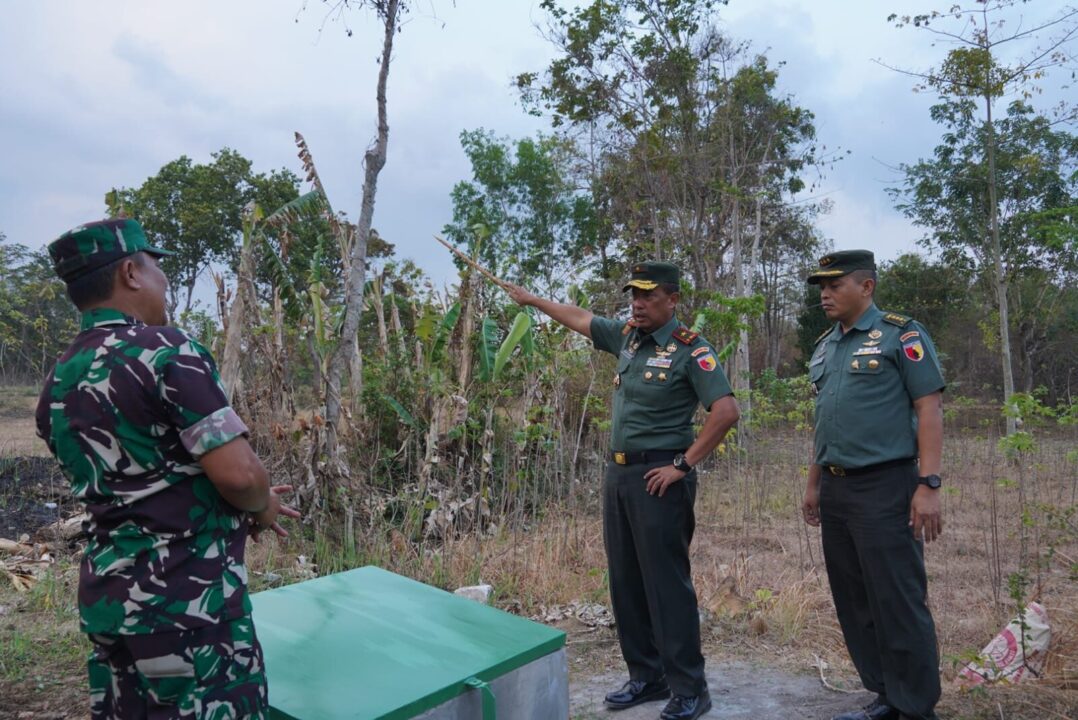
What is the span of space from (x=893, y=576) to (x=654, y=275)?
1486 millimetres

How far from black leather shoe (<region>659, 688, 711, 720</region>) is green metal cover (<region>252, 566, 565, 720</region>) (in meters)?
1.02

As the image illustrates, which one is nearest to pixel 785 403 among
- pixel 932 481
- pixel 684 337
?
pixel 684 337

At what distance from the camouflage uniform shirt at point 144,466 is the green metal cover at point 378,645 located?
16.2 inches

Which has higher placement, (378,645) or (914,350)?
(914,350)

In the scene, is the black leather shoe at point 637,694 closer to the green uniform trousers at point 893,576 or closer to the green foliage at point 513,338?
the green uniform trousers at point 893,576

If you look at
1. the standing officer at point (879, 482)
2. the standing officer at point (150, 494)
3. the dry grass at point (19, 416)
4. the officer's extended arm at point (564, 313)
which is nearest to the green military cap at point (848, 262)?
the standing officer at point (879, 482)

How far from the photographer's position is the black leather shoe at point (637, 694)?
129 inches

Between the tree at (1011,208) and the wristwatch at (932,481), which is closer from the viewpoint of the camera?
the wristwatch at (932,481)

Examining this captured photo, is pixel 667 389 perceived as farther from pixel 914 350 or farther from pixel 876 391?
pixel 914 350

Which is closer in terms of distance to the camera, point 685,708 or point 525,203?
point 685,708

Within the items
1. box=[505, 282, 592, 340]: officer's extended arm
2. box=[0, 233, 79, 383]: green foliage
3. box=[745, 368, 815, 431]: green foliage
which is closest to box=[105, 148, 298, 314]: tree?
box=[0, 233, 79, 383]: green foliage

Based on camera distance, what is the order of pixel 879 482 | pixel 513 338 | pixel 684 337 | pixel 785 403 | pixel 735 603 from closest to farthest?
pixel 879 482 → pixel 684 337 → pixel 735 603 → pixel 513 338 → pixel 785 403

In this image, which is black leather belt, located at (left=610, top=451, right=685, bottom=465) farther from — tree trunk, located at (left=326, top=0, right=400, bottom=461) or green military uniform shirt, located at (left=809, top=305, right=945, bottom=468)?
tree trunk, located at (left=326, top=0, right=400, bottom=461)

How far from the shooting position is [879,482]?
2.86 metres
